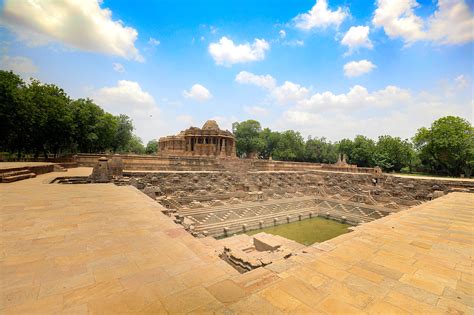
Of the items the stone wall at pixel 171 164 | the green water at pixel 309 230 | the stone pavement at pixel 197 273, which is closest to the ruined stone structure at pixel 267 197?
the green water at pixel 309 230

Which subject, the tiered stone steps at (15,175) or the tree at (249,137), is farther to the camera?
the tree at (249,137)

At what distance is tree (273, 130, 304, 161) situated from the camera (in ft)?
182

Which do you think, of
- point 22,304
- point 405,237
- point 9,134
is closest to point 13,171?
point 9,134

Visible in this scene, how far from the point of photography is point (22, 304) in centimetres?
230

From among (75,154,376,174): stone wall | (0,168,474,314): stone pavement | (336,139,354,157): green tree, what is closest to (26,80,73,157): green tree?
(75,154,376,174): stone wall

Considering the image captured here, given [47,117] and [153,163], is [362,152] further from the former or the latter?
[47,117]

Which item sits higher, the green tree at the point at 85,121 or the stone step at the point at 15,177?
the green tree at the point at 85,121

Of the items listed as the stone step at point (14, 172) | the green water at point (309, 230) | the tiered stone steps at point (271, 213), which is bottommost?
the green water at point (309, 230)

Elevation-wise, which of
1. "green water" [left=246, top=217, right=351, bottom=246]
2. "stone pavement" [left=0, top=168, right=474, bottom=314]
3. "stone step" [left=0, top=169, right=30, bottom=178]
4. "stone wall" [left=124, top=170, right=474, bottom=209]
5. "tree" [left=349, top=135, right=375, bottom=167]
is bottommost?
"green water" [left=246, top=217, right=351, bottom=246]

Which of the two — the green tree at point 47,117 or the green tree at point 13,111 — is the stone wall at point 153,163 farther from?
the green tree at point 13,111

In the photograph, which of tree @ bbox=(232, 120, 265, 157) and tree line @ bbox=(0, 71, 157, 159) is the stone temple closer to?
tree line @ bbox=(0, 71, 157, 159)

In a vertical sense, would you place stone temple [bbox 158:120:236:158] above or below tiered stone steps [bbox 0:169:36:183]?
above

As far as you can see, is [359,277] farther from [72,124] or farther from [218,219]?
[72,124]

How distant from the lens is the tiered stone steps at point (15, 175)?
10.8m
